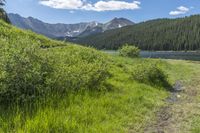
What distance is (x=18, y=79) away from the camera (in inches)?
489

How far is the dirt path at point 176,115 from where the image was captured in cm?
1377

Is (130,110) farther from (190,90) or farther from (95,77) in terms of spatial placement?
(190,90)

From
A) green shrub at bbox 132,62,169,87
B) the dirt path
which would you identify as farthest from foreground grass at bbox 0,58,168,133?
green shrub at bbox 132,62,169,87

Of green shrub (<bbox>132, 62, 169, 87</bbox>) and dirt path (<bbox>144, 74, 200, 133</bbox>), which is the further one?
green shrub (<bbox>132, 62, 169, 87</bbox>)

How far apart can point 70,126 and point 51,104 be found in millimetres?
1810

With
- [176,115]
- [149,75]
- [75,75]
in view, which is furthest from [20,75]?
[149,75]

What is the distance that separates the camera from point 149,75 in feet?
88.6

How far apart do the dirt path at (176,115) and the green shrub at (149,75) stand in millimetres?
3410

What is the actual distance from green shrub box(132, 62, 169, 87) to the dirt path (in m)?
3.41

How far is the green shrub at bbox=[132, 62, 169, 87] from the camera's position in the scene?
86.2 feet

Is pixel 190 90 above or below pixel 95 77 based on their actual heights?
below

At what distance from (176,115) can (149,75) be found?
10795mm

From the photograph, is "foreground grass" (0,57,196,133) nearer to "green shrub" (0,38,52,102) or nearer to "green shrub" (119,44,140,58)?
"green shrub" (0,38,52,102)

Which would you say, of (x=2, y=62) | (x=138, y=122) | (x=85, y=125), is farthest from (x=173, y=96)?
(x=2, y=62)
